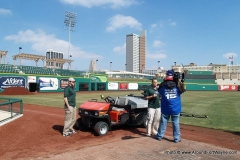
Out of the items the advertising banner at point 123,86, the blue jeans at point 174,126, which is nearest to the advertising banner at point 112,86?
the advertising banner at point 123,86

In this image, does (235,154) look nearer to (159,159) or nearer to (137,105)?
(159,159)

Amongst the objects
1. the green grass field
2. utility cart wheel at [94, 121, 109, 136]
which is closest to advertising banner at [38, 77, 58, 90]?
the green grass field

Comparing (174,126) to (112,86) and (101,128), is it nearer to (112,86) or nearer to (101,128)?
(101,128)

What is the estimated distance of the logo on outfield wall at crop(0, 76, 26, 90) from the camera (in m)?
30.8

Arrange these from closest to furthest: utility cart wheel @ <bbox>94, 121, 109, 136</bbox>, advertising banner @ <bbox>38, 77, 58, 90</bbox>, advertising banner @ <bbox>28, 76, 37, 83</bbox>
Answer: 1. utility cart wheel @ <bbox>94, 121, 109, 136</bbox>
2. advertising banner @ <bbox>28, 76, 37, 83</bbox>
3. advertising banner @ <bbox>38, 77, 58, 90</bbox>

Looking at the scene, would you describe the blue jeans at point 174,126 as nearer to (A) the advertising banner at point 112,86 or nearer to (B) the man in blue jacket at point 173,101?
(B) the man in blue jacket at point 173,101

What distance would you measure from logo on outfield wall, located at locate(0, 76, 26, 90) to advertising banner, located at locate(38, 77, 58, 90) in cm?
287

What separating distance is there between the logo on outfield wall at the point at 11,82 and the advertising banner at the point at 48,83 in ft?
9.43

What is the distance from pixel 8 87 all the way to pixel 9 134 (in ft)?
88.9

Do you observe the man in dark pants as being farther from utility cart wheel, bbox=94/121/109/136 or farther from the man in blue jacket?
the man in blue jacket

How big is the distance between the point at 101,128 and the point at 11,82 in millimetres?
29461

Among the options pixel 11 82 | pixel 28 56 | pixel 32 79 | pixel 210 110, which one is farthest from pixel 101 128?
pixel 28 56

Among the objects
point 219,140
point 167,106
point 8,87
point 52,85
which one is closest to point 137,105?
point 167,106

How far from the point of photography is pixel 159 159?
4.38 metres
